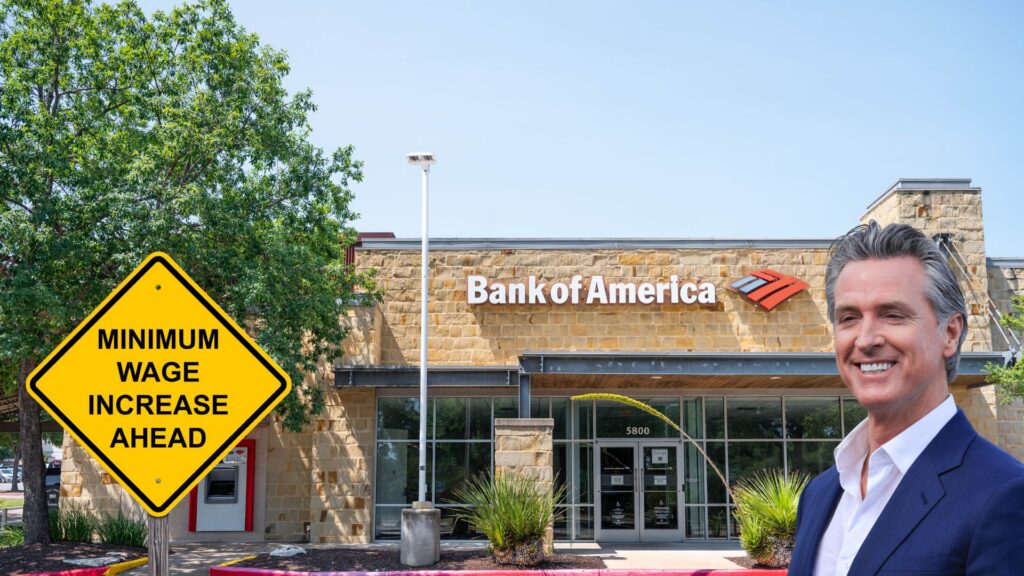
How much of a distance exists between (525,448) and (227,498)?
8299 mm

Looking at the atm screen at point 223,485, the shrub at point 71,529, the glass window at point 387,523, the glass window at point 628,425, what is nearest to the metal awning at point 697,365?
the glass window at point 628,425

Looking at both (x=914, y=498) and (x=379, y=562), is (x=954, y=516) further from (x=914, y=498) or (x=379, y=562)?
(x=379, y=562)

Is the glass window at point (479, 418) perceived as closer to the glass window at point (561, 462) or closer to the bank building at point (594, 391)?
the bank building at point (594, 391)

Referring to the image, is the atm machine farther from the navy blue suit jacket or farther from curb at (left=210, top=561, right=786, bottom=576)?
the navy blue suit jacket

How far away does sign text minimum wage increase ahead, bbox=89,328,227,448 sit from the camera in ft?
16.4

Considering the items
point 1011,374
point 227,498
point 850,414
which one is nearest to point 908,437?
point 1011,374

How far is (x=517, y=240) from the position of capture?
2159cm

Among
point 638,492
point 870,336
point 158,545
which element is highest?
point 870,336

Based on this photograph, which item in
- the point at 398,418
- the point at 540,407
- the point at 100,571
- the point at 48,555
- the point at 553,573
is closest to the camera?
the point at 553,573

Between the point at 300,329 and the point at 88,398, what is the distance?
13.0 m

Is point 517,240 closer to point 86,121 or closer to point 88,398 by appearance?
point 86,121

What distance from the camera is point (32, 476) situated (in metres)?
17.2

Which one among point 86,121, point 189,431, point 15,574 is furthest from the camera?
point 86,121

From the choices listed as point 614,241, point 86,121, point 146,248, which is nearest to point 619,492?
point 614,241
